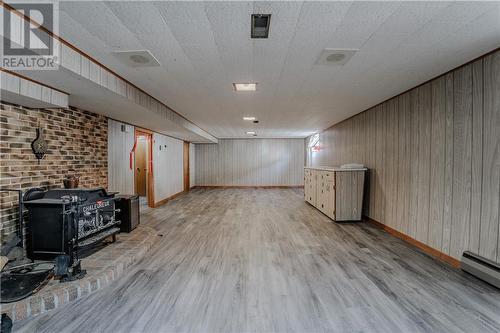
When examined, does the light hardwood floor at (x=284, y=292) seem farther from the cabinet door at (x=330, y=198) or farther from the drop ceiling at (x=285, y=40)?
the drop ceiling at (x=285, y=40)

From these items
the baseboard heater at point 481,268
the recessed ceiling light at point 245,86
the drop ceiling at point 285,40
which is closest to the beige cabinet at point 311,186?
the drop ceiling at point 285,40

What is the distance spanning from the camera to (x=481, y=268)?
2.48 meters

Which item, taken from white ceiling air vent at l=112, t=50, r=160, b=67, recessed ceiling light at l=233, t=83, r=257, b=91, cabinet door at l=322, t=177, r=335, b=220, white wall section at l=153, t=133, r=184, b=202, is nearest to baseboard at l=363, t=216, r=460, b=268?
cabinet door at l=322, t=177, r=335, b=220

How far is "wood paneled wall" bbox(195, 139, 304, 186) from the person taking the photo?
441 inches

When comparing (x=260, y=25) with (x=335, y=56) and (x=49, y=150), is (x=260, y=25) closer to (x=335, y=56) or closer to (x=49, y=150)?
(x=335, y=56)

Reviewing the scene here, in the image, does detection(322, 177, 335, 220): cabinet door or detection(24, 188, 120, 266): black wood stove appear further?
detection(322, 177, 335, 220): cabinet door

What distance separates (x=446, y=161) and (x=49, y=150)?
18.4 feet

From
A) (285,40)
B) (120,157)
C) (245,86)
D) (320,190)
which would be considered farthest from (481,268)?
(120,157)

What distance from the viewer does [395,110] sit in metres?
4.08

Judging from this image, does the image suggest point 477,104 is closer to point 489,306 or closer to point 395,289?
point 489,306

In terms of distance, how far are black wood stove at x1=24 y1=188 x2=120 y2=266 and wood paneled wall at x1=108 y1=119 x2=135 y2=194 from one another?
1.90 meters

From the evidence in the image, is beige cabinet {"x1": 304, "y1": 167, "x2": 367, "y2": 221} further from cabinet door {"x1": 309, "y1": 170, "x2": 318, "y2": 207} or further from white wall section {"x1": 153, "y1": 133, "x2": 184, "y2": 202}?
white wall section {"x1": 153, "y1": 133, "x2": 184, "y2": 202}

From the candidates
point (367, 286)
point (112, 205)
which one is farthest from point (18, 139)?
point (367, 286)

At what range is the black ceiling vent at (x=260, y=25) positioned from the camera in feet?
5.95
